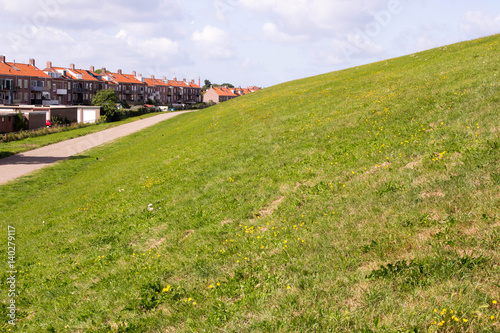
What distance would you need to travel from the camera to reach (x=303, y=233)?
8.21 meters

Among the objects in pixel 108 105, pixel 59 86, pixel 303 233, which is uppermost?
pixel 59 86

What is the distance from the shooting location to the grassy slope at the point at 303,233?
5216 millimetres

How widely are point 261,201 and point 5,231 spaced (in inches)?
462

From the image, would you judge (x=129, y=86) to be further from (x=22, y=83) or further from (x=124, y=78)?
(x=22, y=83)

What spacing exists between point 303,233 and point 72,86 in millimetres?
118912

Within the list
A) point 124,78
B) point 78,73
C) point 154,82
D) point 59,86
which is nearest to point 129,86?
point 124,78

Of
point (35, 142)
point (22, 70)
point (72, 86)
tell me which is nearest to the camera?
point (35, 142)

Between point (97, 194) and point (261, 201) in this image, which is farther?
point (97, 194)

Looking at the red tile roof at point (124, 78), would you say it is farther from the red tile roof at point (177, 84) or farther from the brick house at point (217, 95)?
the brick house at point (217, 95)

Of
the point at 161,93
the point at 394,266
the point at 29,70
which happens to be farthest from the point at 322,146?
the point at 161,93

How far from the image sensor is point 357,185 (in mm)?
10172

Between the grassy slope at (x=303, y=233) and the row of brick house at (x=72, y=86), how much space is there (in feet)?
282

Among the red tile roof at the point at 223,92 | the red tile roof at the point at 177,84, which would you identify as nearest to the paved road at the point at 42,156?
the red tile roof at the point at 223,92

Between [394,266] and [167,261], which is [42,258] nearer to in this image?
[167,261]
